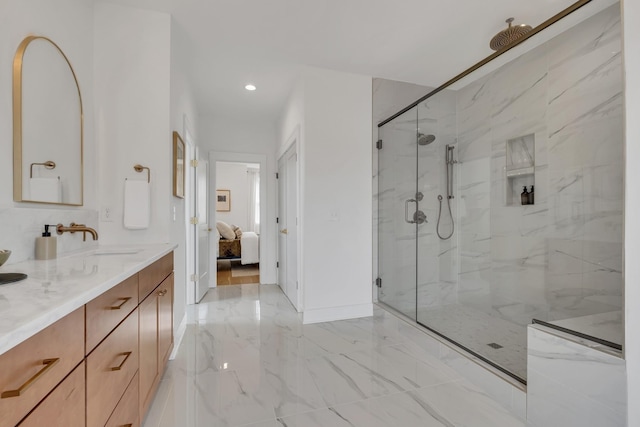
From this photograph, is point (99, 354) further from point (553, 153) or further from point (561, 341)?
point (553, 153)

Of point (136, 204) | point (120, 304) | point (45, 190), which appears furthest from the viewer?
point (136, 204)

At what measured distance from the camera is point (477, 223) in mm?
2945

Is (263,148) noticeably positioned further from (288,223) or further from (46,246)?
(46,246)

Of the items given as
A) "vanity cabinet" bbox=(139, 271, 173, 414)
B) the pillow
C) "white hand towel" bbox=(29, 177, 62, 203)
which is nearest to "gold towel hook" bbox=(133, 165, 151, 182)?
"white hand towel" bbox=(29, 177, 62, 203)

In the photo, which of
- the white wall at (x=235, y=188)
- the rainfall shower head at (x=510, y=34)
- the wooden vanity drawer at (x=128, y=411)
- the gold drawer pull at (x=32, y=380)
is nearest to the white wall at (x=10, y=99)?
the wooden vanity drawer at (x=128, y=411)

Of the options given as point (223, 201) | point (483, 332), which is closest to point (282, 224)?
point (483, 332)

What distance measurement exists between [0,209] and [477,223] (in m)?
3.40

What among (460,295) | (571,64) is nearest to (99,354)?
(460,295)

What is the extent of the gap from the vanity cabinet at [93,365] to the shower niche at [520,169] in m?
2.95

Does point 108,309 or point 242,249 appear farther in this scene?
point 242,249

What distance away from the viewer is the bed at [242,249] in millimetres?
5605

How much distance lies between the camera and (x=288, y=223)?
12.0ft

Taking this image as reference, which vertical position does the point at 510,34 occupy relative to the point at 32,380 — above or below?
above

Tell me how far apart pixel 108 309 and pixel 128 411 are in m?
0.50
